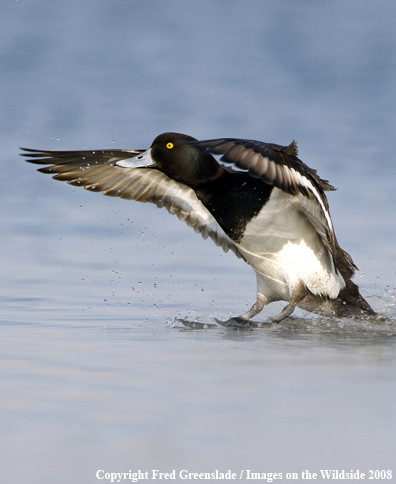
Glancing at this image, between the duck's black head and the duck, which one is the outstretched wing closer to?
the duck

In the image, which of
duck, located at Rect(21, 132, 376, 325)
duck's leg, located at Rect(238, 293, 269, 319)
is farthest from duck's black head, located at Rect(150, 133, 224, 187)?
duck's leg, located at Rect(238, 293, 269, 319)

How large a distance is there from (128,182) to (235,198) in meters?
1.39

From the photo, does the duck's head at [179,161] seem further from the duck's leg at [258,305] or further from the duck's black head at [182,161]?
the duck's leg at [258,305]

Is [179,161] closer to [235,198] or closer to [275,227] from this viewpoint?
[235,198]

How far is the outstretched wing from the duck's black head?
63cm

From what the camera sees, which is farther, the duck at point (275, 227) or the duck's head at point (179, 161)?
the duck's head at point (179, 161)

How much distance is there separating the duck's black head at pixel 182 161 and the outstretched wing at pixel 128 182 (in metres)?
0.63

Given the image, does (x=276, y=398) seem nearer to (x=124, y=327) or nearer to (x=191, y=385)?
(x=191, y=385)

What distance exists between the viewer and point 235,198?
448 centimetres

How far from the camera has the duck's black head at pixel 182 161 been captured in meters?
4.59

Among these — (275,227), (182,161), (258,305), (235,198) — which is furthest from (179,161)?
(258,305)

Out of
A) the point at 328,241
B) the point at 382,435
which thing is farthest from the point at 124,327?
Answer: the point at 382,435

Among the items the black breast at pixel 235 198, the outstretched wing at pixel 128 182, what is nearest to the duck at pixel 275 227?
the black breast at pixel 235 198

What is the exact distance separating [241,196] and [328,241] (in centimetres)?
73
